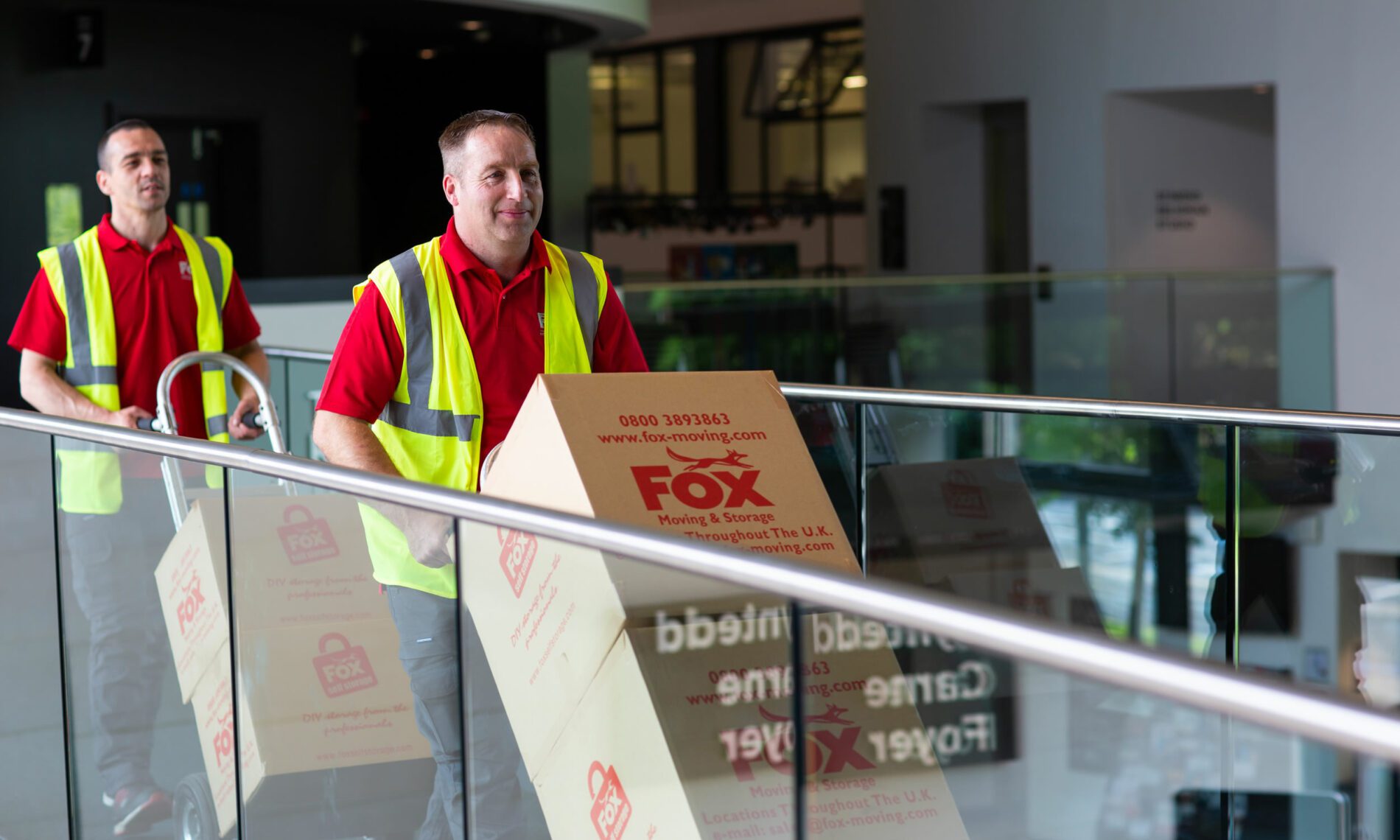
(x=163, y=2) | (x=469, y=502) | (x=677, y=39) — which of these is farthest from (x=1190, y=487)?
(x=677, y=39)

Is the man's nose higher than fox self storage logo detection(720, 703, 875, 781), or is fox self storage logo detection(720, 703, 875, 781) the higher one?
the man's nose

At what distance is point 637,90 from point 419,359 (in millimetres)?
20928

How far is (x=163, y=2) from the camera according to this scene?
394 inches

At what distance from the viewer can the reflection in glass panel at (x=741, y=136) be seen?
21750 mm

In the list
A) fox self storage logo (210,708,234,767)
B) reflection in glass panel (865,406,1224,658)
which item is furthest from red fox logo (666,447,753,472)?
reflection in glass panel (865,406,1224,658)

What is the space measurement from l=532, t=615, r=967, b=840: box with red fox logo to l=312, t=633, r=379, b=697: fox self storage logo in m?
0.57

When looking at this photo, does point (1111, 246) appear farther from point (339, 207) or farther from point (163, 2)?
point (163, 2)

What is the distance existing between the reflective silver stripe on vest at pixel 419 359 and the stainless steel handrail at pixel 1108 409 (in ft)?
3.70

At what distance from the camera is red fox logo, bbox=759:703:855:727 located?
5.28ft

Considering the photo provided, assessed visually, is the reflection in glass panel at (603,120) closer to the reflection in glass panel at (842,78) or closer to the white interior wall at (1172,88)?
the reflection in glass panel at (842,78)

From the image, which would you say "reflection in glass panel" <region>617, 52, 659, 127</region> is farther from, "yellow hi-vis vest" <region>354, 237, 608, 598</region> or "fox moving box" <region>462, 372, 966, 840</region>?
"fox moving box" <region>462, 372, 966, 840</region>

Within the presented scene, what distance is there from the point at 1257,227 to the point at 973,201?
246 centimetres

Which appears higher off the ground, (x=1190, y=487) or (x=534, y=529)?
(x=534, y=529)

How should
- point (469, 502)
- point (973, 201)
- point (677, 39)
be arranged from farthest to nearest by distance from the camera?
point (677, 39)
point (973, 201)
point (469, 502)
